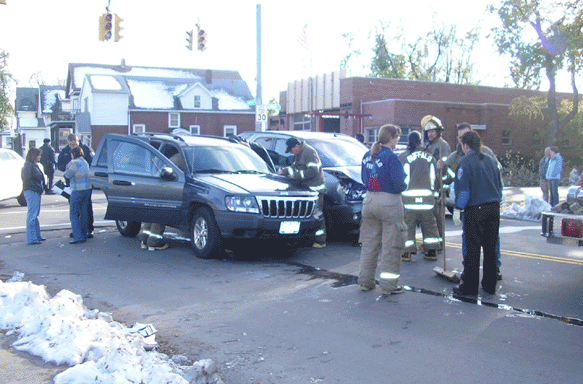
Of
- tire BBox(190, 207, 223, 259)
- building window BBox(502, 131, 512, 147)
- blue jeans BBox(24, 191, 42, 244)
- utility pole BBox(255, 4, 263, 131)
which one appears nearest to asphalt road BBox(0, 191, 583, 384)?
tire BBox(190, 207, 223, 259)

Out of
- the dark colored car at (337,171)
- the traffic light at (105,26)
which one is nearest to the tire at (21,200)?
the traffic light at (105,26)

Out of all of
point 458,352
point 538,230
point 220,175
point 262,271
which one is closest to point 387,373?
point 458,352

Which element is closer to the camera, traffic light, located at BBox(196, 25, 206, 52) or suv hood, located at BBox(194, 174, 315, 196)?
suv hood, located at BBox(194, 174, 315, 196)

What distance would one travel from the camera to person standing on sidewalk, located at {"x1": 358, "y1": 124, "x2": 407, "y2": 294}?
22.3 feet

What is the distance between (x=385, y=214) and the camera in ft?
22.3

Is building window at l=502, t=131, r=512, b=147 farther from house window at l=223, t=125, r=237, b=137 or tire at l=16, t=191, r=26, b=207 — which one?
tire at l=16, t=191, r=26, b=207

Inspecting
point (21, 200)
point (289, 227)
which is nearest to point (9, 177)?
point (21, 200)

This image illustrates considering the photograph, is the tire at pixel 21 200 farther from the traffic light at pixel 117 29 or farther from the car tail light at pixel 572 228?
the car tail light at pixel 572 228

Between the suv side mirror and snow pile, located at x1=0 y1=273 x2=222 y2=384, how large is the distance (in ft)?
10.6

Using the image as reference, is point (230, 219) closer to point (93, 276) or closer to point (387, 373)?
point (93, 276)

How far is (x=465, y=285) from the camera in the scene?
6.89m

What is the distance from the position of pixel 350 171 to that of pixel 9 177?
1128 cm

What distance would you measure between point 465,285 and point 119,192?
235 inches

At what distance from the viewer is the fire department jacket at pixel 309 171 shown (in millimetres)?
9625
